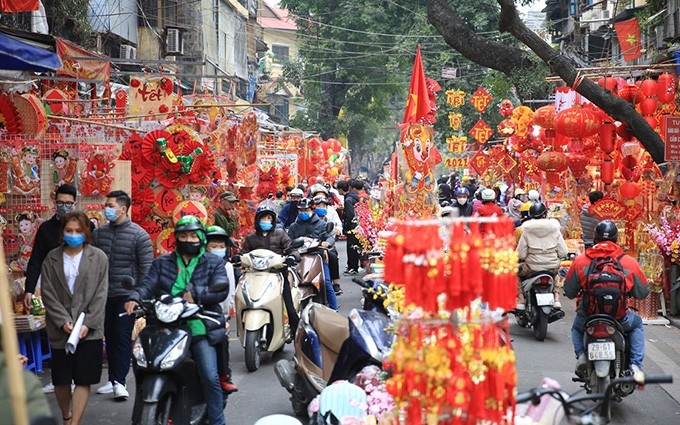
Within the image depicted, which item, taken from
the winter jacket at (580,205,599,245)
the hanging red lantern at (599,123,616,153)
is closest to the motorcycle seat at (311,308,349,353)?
the hanging red lantern at (599,123,616,153)

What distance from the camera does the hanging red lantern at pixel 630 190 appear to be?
14977 mm

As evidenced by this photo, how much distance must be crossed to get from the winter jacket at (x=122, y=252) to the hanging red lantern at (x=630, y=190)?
904 centimetres

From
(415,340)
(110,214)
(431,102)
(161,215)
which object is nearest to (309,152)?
(431,102)

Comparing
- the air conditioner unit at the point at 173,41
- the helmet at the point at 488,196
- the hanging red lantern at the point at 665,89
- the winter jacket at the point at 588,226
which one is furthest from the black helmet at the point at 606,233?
the air conditioner unit at the point at 173,41

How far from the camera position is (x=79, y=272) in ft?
24.0

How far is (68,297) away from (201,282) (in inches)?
45.8

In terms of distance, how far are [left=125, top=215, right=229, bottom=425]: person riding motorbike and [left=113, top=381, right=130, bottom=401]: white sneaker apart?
216 centimetres

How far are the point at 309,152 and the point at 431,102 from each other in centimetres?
1989

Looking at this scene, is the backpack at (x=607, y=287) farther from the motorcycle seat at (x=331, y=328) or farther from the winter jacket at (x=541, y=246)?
A: the winter jacket at (x=541, y=246)

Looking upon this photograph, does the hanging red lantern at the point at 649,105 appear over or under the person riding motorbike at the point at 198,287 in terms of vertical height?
over

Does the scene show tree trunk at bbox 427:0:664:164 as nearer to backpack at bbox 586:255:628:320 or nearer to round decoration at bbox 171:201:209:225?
round decoration at bbox 171:201:209:225

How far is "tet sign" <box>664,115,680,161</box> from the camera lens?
1245 cm

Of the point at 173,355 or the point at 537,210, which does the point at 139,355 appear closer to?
the point at 173,355

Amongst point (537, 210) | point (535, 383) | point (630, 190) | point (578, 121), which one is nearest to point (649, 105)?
point (578, 121)
